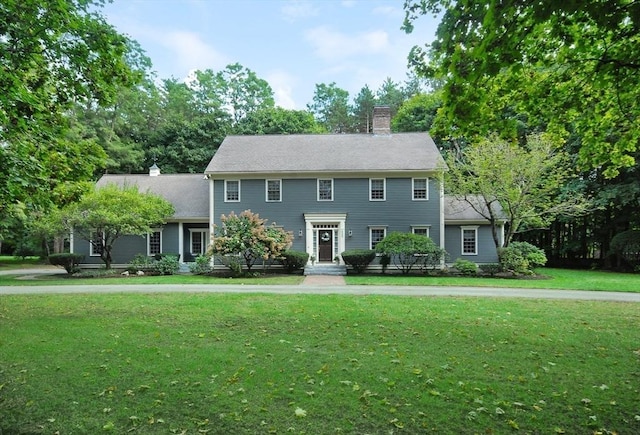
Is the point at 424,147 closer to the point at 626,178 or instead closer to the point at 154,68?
the point at 626,178

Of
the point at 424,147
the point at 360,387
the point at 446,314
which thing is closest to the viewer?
the point at 360,387

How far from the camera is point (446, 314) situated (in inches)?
368

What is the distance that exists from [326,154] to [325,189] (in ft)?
7.59

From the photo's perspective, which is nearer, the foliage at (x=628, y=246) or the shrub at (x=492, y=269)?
the shrub at (x=492, y=269)

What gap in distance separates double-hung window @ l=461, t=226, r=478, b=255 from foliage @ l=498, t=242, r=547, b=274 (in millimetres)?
3078

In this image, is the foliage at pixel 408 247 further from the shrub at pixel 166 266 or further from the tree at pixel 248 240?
the shrub at pixel 166 266

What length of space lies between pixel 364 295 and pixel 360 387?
7.72 meters

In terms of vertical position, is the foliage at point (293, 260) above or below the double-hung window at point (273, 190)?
below

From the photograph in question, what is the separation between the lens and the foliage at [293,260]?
804 inches

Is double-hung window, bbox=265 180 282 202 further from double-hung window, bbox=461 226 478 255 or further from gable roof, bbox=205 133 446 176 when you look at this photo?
double-hung window, bbox=461 226 478 255

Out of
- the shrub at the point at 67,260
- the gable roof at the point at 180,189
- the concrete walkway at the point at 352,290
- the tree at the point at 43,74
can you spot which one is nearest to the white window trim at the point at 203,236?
the gable roof at the point at 180,189

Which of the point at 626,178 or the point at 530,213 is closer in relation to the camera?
the point at 530,213

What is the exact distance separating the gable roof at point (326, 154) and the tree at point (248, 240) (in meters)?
4.00

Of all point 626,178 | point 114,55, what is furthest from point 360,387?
point 626,178
